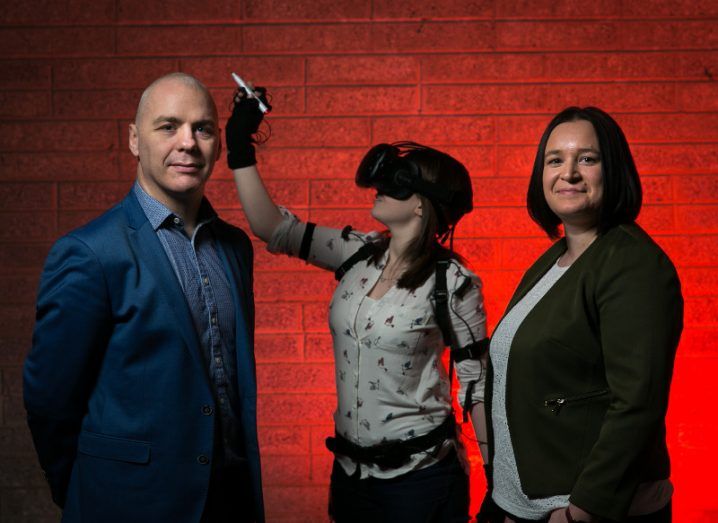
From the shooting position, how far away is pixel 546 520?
156cm

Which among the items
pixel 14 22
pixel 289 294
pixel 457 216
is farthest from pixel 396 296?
pixel 14 22

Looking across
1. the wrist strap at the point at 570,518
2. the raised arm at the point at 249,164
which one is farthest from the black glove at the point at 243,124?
the wrist strap at the point at 570,518

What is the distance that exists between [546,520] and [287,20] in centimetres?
214

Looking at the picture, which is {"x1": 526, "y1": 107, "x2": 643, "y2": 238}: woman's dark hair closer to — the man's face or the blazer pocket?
the man's face

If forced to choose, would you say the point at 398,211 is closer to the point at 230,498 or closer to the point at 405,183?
the point at 405,183

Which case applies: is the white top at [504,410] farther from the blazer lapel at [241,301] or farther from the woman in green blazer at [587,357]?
the blazer lapel at [241,301]

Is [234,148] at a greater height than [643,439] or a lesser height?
greater

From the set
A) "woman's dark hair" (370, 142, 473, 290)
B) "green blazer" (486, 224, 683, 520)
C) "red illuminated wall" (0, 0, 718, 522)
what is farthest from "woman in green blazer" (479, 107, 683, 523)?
"red illuminated wall" (0, 0, 718, 522)

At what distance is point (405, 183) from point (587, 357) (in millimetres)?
791

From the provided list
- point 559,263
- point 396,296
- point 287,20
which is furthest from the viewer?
point 287,20

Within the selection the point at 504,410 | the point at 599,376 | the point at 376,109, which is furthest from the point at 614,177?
the point at 376,109

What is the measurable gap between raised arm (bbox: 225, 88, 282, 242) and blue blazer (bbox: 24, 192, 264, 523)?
2.01ft

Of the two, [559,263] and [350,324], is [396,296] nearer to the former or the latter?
[350,324]

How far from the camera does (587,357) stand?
4.84 ft
